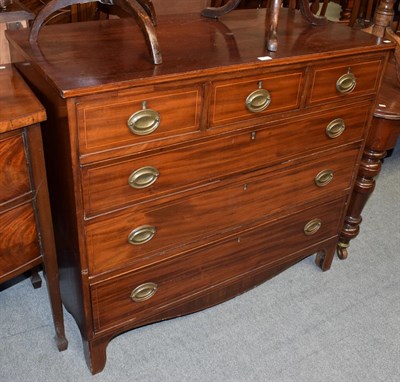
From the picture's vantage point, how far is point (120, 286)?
58.5 inches

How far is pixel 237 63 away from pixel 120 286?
72 cm

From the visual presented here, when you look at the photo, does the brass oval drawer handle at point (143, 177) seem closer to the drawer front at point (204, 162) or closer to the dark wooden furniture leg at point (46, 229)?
the drawer front at point (204, 162)

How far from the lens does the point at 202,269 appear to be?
1656 millimetres

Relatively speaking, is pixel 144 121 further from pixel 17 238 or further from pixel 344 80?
pixel 344 80

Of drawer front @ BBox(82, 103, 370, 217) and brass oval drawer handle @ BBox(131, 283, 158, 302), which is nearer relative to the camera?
drawer front @ BBox(82, 103, 370, 217)

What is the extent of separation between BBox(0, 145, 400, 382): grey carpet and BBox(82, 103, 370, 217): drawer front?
635 millimetres

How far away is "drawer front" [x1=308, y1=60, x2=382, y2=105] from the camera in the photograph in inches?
59.0

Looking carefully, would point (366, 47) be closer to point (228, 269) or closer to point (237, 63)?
point (237, 63)

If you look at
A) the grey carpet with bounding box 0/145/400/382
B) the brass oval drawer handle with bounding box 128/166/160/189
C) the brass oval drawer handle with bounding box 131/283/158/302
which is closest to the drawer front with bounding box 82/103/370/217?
the brass oval drawer handle with bounding box 128/166/160/189

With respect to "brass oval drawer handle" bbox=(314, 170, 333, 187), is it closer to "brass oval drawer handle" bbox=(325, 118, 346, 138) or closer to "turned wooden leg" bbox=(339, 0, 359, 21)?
"brass oval drawer handle" bbox=(325, 118, 346, 138)

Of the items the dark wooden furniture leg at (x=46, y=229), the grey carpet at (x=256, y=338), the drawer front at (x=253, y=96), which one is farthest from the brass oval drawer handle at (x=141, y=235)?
the grey carpet at (x=256, y=338)

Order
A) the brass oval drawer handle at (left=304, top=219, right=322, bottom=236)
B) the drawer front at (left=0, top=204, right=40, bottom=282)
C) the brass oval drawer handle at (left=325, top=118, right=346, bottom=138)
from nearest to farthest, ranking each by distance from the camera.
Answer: the drawer front at (left=0, top=204, right=40, bottom=282) → the brass oval drawer handle at (left=325, top=118, right=346, bottom=138) → the brass oval drawer handle at (left=304, top=219, right=322, bottom=236)

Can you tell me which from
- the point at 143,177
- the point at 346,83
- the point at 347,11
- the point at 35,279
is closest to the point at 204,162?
the point at 143,177

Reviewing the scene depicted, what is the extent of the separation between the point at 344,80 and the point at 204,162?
52 centimetres
